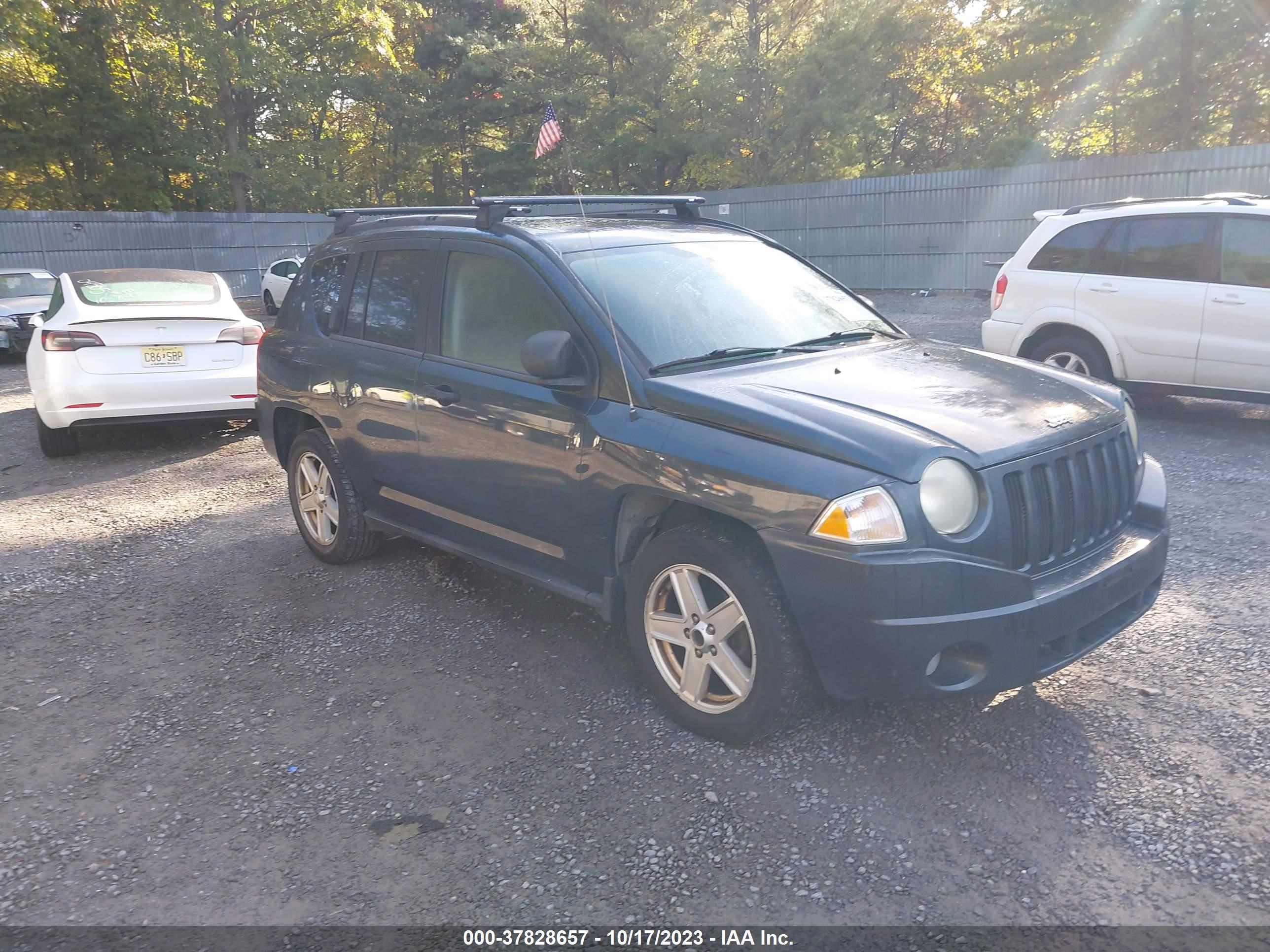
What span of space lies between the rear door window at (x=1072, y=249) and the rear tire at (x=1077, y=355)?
0.59 meters

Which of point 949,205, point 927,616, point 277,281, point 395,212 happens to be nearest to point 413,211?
point 395,212

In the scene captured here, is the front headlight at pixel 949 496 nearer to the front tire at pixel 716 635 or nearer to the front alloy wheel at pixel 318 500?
the front tire at pixel 716 635

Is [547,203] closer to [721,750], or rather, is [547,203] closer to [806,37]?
[721,750]

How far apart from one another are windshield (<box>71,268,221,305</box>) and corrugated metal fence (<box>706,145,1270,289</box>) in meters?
15.1

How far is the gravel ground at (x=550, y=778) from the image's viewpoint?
283cm

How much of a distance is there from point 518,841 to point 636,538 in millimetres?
1204

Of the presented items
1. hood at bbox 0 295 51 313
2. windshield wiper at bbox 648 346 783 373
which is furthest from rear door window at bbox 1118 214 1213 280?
hood at bbox 0 295 51 313

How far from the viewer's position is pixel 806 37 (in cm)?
3022

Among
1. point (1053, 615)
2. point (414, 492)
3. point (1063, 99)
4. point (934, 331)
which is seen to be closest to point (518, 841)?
point (1053, 615)

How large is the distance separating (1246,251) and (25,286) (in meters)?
17.5

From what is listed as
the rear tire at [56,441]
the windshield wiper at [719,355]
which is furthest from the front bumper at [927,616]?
the rear tire at [56,441]

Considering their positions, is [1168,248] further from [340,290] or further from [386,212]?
[340,290]

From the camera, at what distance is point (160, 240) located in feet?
86.7

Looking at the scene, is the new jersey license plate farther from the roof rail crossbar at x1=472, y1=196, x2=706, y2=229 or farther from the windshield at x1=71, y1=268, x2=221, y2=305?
the roof rail crossbar at x1=472, y1=196, x2=706, y2=229
